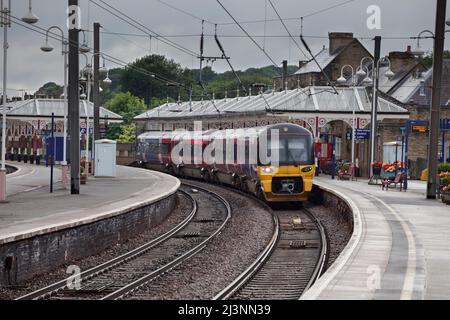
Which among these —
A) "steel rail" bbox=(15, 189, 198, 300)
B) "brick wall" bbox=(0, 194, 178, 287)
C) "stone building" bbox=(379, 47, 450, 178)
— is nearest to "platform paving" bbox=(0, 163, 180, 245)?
"brick wall" bbox=(0, 194, 178, 287)

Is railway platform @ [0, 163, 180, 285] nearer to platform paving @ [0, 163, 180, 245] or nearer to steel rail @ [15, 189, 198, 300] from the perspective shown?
platform paving @ [0, 163, 180, 245]

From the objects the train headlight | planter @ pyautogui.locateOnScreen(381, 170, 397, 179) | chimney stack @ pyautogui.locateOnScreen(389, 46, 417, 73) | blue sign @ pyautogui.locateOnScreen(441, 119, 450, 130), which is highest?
chimney stack @ pyautogui.locateOnScreen(389, 46, 417, 73)

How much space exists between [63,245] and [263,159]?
15.2m

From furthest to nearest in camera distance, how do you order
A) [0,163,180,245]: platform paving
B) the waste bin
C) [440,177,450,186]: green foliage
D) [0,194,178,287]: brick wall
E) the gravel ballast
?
the waste bin → [440,177,450,186]: green foliage → [0,163,180,245]: platform paving → [0,194,178,287]: brick wall → the gravel ballast

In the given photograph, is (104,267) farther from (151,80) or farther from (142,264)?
(151,80)

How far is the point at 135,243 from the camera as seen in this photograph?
893 inches

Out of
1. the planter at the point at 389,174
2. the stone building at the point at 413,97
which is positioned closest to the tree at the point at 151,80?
the stone building at the point at 413,97

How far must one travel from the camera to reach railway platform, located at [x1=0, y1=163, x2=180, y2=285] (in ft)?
53.7

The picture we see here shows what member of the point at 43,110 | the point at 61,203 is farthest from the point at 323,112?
the point at 61,203

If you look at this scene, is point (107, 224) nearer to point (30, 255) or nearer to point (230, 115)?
point (30, 255)

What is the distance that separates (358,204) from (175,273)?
37.5 ft

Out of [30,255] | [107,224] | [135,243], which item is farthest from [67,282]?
[135,243]

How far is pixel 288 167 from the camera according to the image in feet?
106

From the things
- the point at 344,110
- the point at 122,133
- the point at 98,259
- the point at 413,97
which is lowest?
the point at 98,259
